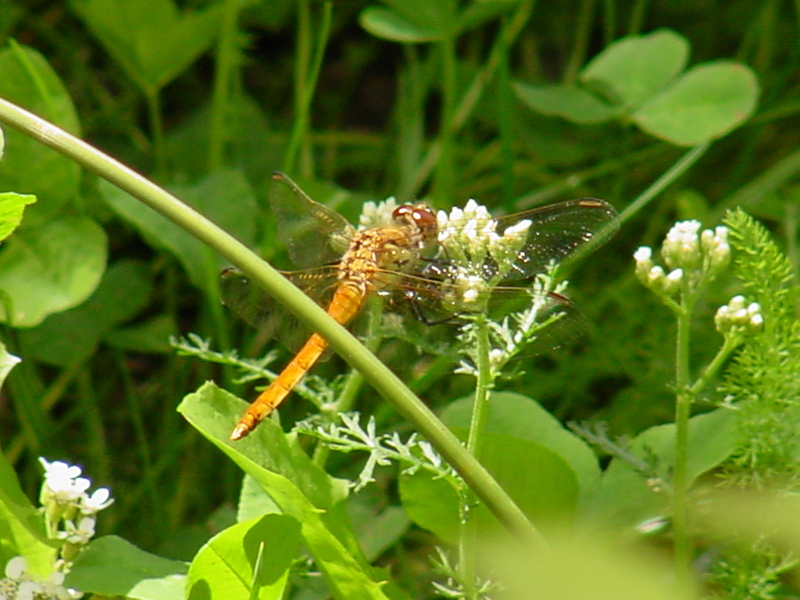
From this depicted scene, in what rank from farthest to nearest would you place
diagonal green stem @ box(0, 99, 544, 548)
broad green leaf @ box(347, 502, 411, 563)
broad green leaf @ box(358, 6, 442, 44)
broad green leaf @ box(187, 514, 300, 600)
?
1. broad green leaf @ box(358, 6, 442, 44)
2. broad green leaf @ box(347, 502, 411, 563)
3. broad green leaf @ box(187, 514, 300, 600)
4. diagonal green stem @ box(0, 99, 544, 548)

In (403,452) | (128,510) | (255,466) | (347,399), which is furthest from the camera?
(128,510)

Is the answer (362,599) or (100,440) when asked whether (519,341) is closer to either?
(362,599)

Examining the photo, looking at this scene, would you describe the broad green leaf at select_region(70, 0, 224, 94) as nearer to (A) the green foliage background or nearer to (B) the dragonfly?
(A) the green foliage background

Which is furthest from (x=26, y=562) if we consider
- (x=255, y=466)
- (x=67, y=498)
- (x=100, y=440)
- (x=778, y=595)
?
(x=778, y=595)

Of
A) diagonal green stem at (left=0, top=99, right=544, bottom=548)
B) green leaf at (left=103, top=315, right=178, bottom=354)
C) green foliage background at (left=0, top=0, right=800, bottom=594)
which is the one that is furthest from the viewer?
green leaf at (left=103, top=315, right=178, bottom=354)

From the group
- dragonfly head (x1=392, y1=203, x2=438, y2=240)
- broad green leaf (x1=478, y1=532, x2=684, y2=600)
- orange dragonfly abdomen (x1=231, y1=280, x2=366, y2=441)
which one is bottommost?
broad green leaf (x1=478, y1=532, x2=684, y2=600)

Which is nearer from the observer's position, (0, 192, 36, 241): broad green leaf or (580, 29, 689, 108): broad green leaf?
(0, 192, 36, 241): broad green leaf

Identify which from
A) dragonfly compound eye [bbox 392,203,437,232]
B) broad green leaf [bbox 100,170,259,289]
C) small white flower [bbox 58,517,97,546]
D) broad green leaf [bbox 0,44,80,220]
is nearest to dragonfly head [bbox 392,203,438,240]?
dragonfly compound eye [bbox 392,203,437,232]
